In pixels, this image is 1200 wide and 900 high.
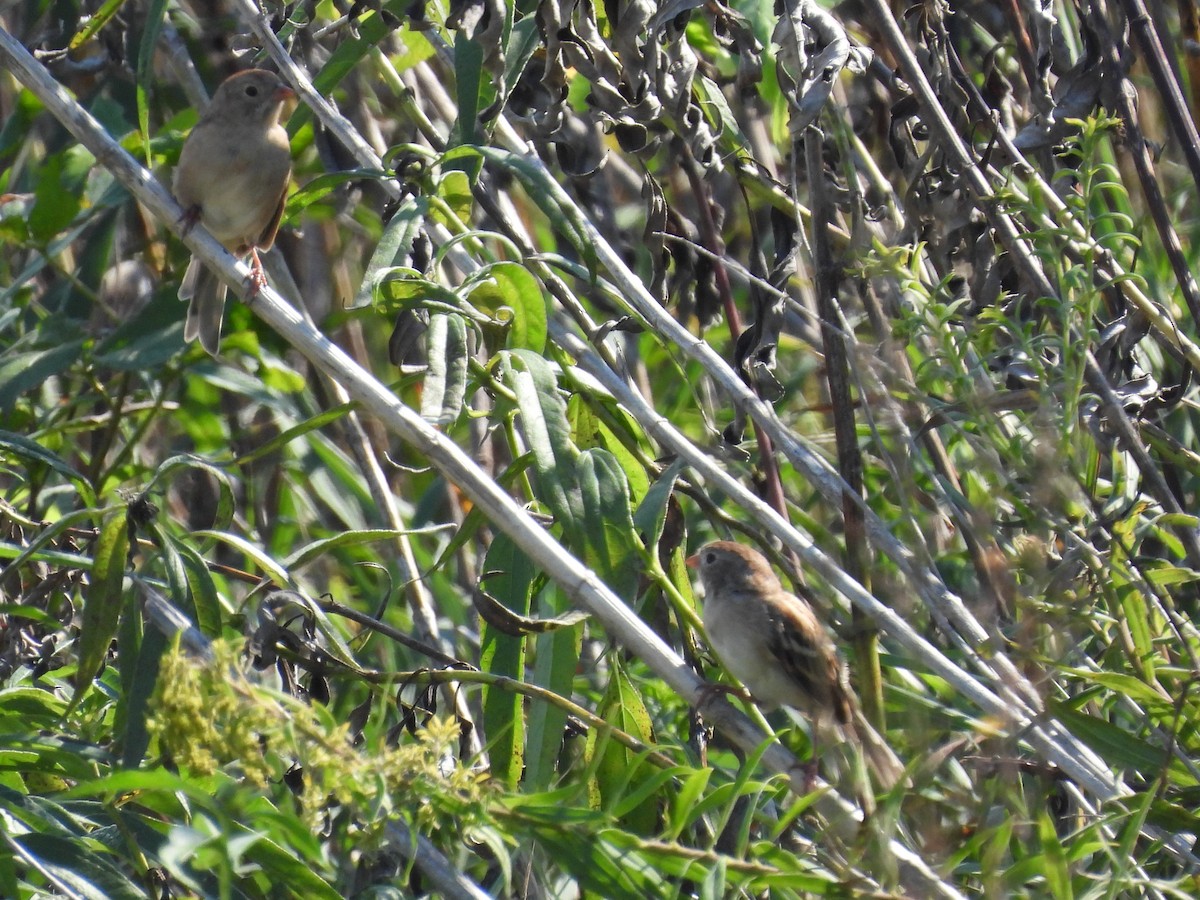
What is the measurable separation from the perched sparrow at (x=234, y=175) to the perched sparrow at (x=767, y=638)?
4.75ft

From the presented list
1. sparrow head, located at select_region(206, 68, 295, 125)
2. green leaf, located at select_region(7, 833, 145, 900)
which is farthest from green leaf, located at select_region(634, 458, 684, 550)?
sparrow head, located at select_region(206, 68, 295, 125)

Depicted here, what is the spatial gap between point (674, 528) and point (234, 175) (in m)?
2.06

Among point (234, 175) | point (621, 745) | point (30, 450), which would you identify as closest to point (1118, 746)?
point (621, 745)

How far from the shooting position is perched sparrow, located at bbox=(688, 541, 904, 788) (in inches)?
111

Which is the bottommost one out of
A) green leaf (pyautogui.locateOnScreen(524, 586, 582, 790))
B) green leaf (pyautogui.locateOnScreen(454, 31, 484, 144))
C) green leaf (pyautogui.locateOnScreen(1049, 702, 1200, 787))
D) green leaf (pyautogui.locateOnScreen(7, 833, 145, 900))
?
green leaf (pyautogui.locateOnScreen(1049, 702, 1200, 787))

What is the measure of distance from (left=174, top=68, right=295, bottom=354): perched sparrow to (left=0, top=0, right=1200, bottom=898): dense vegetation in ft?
0.81

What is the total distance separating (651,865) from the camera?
1875mm

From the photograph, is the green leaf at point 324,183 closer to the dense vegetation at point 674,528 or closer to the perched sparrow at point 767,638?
the dense vegetation at point 674,528

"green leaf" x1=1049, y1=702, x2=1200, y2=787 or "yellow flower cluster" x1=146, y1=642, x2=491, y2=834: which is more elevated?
"yellow flower cluster" x1=146, y1=642, x2=491, y2=834

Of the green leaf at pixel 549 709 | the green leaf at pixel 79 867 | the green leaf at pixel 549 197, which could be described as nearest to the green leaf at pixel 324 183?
the green leaf at pixel 549 197

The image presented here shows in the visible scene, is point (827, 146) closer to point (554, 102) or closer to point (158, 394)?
point (554, 102)

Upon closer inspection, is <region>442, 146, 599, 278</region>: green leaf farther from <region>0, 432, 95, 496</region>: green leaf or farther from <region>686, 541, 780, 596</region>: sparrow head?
<region>686, 541, 780, 596</region>: sparrow head

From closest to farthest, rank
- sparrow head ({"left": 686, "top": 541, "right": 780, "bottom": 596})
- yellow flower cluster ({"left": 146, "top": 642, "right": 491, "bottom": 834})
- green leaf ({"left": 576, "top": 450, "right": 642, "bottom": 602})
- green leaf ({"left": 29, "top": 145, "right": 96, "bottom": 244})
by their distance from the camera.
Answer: yellow flower cluster ({"left": 146, "top": 642, "right": 491, "bottom": 834}) < green leaf ({"left": 576, "top": 450, "right": 642, "bottom": 602}) < sparrow head ({"left": 686, "top": 541, "right": 780, "bottom": 596}) < green leaf ({"left": 29, "top": 145, "right": 96, "bottom": 244})

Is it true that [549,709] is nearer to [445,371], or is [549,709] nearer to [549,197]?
[445,371]
